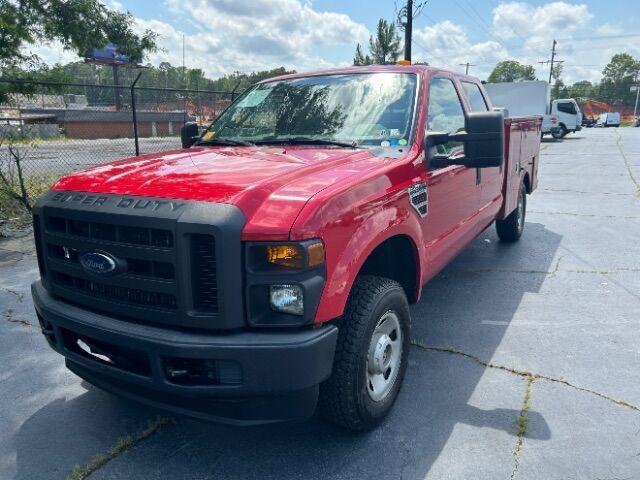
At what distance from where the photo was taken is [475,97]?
4980mm

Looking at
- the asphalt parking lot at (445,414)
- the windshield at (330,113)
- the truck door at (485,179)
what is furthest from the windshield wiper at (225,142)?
the truck door at (485,179)

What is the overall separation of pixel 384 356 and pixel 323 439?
0.55m

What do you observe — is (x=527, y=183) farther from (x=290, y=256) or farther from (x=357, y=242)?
(x=290, y=256)

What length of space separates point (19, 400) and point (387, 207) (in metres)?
2.52

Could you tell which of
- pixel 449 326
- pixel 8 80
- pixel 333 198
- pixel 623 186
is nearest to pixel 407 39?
pixel 623 186

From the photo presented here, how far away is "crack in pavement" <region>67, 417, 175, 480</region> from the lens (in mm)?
2539

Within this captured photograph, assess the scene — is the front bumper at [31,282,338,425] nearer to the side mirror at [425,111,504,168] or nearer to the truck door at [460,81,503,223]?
the side mirror at [425,111,504,168]

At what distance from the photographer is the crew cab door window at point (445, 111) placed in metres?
3.72

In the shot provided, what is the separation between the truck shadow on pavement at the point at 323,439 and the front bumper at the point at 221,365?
40cm

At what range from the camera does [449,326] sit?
13.9 ft

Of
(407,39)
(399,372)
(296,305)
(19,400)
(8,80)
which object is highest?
(407,39)

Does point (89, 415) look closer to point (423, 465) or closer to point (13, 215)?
point (423, 465)

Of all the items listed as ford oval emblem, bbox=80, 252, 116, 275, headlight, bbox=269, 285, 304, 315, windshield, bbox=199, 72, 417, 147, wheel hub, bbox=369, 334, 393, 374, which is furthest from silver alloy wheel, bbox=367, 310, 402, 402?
ford oval emblem, bbox=80, 252, 116, 275

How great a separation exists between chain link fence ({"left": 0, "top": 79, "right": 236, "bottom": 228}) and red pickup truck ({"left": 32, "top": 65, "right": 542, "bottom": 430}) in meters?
5.77
